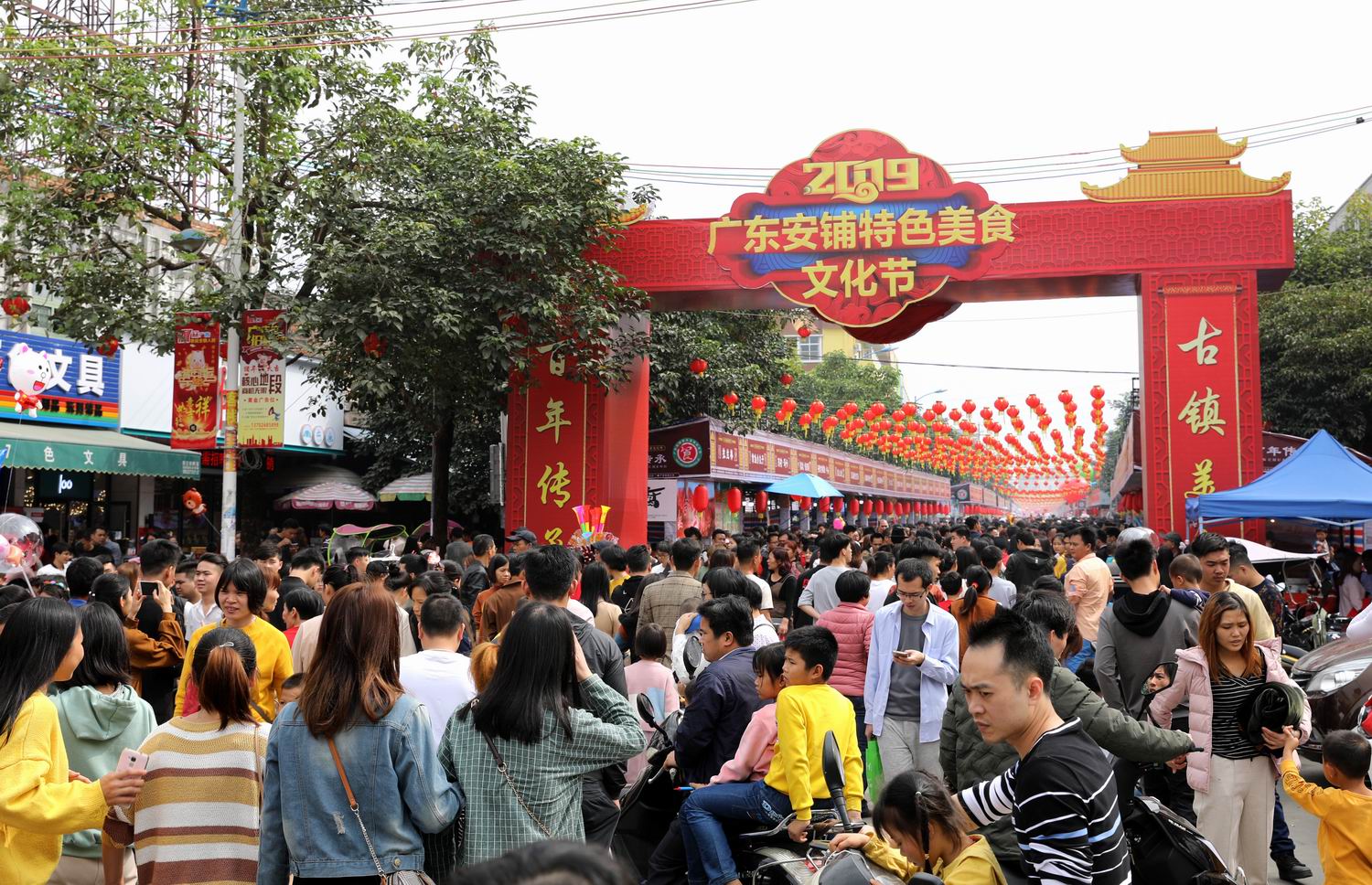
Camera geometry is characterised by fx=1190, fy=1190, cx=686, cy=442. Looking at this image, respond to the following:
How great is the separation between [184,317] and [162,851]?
11.4 meters

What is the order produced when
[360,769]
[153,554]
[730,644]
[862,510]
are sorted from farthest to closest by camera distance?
[862,510] < [153,554] < [730,644] < [360,769]

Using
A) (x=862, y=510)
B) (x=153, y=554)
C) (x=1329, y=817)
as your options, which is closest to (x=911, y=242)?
(x=153, y=554)

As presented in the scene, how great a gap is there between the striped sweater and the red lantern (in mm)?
10421

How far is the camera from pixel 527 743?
3.59m

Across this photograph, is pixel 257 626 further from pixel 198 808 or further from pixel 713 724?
pixel 713 724

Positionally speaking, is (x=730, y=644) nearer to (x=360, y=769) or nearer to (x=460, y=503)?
(x=360, y=769)

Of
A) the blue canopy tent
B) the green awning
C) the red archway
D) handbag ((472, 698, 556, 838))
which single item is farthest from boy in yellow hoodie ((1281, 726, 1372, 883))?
the green awning

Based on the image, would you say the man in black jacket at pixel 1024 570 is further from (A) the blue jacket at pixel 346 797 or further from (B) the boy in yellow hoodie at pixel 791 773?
(A) the blue jacket at pixel 346 797

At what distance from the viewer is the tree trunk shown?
59.4ft

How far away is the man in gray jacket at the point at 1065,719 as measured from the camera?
12.1 feet

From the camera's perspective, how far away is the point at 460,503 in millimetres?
24625

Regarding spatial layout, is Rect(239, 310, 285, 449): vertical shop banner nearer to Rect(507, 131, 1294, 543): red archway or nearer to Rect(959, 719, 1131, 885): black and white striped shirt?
Rect(507, 131, 1294, 543): red archway

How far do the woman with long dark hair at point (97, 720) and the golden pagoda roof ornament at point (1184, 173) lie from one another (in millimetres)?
13485

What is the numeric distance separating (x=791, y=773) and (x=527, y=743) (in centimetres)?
135
